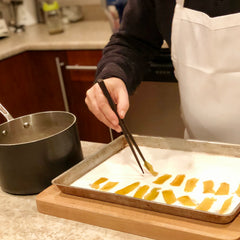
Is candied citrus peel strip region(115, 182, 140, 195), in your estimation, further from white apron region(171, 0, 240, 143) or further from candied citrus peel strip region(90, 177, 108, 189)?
white apron region(171, 0, 240, 143)

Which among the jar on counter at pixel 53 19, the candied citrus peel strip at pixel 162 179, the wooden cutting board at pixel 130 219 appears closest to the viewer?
the wooden cutting board at pixel 130 219

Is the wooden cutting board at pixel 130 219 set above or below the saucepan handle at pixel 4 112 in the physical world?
below

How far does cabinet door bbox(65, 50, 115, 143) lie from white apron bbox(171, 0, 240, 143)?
1041 millimetres

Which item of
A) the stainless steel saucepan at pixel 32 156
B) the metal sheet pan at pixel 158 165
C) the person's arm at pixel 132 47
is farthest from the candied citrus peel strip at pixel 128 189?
the person's arm at pixel 132 47

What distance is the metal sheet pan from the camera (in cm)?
86

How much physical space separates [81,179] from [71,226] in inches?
5.7

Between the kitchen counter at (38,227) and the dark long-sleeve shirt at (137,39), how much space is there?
42 cm

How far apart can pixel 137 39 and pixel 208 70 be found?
28cm

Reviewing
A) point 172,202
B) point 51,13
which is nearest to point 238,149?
point 172,202

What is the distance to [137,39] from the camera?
1287 mm

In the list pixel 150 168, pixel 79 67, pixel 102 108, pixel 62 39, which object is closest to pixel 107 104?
pixel 102 108

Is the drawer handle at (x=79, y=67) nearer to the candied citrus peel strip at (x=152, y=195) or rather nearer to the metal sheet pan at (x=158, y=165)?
the metal sheet pan at (x=158, y=165)

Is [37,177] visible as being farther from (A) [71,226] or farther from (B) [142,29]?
(B) [142,29]

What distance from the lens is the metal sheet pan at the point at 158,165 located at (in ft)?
2.82
